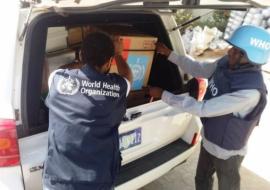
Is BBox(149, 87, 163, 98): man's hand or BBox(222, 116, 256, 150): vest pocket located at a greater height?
BBox(149, 87, 163, 98): man's hand

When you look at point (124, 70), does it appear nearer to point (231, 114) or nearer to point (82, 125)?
point (82, 125)

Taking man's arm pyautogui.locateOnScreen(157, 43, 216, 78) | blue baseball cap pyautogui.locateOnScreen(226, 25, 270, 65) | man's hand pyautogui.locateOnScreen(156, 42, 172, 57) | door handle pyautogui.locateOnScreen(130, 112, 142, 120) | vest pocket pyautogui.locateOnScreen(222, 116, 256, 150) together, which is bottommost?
vest pocket pyautogui.locateOnScreen(222, 116, 256, 150)

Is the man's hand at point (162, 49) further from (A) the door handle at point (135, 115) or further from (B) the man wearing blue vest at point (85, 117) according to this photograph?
(B) the man wearing blue vest at point (85, 117)

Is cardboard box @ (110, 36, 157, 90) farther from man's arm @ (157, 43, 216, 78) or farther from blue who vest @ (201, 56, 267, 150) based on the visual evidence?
blue who vest @ (201, 56, 267, 150)

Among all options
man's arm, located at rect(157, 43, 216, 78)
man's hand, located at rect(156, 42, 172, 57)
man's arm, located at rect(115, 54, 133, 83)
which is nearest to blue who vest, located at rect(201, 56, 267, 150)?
man's arm, located at rect(157, 43, 216, 78)

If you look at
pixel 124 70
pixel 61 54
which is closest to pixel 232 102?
pixel 124 70

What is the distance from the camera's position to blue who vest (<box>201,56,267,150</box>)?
8.05 ft

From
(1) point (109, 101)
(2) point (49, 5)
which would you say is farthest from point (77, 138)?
(2) point (49, 5)

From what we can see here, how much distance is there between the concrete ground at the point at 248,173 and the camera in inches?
144

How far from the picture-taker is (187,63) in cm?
312

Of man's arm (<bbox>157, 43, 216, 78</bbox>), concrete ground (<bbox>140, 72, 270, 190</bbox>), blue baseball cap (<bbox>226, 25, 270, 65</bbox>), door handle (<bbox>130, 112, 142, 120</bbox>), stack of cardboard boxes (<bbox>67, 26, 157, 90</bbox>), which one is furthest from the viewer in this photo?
concrete ground (<bbox>140, 72, 270, 190</bbox>)

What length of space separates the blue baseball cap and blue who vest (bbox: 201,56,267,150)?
9 cm

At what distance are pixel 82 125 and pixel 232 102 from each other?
1047mm

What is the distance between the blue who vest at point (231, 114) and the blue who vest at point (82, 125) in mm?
841
